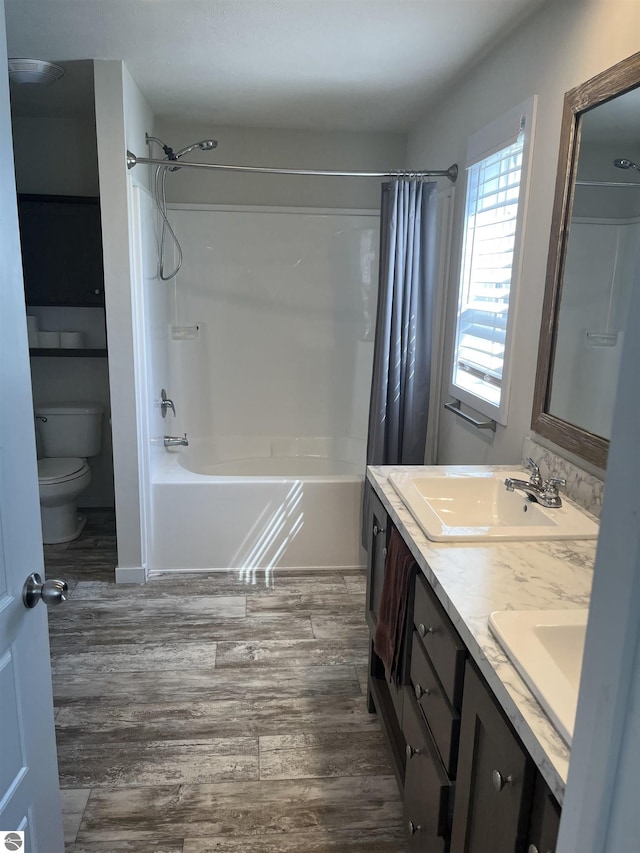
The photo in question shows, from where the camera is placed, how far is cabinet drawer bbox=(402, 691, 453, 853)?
1.31 m

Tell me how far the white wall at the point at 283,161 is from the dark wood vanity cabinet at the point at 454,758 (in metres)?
2.71

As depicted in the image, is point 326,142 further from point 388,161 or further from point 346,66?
point 346,66

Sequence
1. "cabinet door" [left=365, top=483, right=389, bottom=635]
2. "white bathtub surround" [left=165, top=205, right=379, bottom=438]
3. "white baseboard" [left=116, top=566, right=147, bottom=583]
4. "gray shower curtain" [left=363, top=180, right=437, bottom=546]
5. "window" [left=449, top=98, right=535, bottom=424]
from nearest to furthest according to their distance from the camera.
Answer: "cabinet door" [left=365, top=483, right=389, bottom=635] → "window" [left=449, top=98, right=535, bottom=424] → "gray shower curtain" [left=363, top=180, right=437, bottom=546] → "white baseboard" [left=116, top=566, right=147, bottom=583] → "white bathtub surround" [left=165, top=205, right=379, bottom=438]

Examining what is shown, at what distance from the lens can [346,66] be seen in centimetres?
269

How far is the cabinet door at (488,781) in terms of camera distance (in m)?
0.95

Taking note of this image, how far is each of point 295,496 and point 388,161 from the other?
7.28 feet

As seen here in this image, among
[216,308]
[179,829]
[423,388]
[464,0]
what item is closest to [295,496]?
[423,388]

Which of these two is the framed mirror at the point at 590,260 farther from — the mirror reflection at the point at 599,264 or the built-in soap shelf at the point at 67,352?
the built-in soap shelf at the point at 67,352

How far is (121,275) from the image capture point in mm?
2910

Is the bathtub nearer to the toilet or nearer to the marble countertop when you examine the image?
the toilet

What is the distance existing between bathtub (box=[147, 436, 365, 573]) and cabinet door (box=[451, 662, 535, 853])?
→ 6.92ft

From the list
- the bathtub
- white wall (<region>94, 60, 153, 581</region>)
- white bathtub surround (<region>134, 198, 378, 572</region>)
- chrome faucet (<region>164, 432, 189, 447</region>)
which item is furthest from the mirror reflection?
chrome faucet (<region>164, 432, 189, 447</region>)

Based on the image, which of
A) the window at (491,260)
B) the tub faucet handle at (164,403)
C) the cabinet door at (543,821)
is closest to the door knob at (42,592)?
the cabinet door at (543,821)

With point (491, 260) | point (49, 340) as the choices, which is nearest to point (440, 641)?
point (491, 260)
